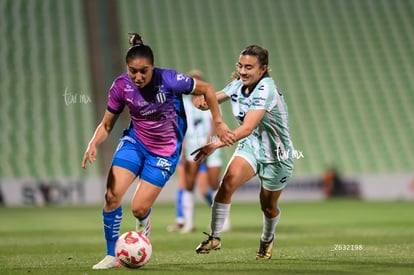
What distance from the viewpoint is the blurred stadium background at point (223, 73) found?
2119 cm

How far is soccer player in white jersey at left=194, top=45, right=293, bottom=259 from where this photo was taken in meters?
7.77

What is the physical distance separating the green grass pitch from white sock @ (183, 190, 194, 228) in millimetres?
221

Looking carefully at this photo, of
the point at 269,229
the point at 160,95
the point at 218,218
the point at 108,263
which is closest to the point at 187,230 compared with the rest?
the point at 269,229

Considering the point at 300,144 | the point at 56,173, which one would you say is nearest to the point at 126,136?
the point at 56,173

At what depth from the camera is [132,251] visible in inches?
271

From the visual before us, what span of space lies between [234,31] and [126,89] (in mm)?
19694

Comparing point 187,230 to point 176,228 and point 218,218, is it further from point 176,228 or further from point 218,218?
point 218,218

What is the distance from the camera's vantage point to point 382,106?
24250 millimetres

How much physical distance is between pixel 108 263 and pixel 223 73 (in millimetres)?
18008

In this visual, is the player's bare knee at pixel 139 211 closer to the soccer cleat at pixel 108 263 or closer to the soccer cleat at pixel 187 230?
the soccer cleat at pixel 108 263

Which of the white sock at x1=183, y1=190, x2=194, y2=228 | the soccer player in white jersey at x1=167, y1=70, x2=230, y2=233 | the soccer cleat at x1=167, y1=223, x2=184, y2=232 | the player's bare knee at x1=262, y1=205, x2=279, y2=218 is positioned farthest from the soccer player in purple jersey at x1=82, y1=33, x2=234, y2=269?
the soccer cleat at x1=167, y1=223, x2=184, y2=232

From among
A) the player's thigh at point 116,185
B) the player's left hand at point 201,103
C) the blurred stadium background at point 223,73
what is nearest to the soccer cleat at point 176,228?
the player's left hand at point 201,103

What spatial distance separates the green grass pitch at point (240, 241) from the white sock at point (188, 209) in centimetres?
22

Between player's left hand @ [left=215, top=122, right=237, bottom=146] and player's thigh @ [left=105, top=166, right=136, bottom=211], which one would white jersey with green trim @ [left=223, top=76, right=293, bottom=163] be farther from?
player's thigh @ [left=105, top=166, right=136, bottom=211]
